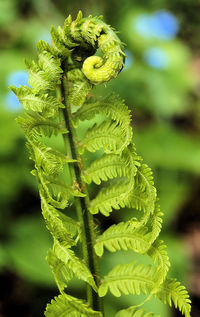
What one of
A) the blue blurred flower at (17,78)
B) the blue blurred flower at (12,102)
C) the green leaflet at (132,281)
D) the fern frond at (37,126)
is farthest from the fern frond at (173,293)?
the blue blurred flower at (17,78)

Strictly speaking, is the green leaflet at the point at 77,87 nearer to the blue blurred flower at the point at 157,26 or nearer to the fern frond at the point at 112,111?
the fern frond at the point at 112,111

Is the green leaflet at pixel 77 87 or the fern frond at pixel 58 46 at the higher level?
the fern frond at pixel 58 46

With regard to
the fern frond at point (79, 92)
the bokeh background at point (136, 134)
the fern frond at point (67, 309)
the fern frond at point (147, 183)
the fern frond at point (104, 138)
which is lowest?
the fern frond at point (67, 309)

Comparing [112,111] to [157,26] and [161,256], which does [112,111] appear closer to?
[161,256]

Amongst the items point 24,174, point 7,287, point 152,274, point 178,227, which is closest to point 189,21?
point 178,227

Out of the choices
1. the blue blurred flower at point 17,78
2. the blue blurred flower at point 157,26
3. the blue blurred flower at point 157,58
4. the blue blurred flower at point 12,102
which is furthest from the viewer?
the blue blurred flower at point 157,26

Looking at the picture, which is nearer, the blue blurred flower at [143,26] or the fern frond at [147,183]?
the fern frond at [147,183]

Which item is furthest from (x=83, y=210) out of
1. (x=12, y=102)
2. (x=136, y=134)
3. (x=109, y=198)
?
(x=136, y=134)

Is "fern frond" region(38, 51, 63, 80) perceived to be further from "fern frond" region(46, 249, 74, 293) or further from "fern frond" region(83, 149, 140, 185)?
"fern frond" region(46, 249, 74, 293)

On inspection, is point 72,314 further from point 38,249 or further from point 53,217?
point 38,249
